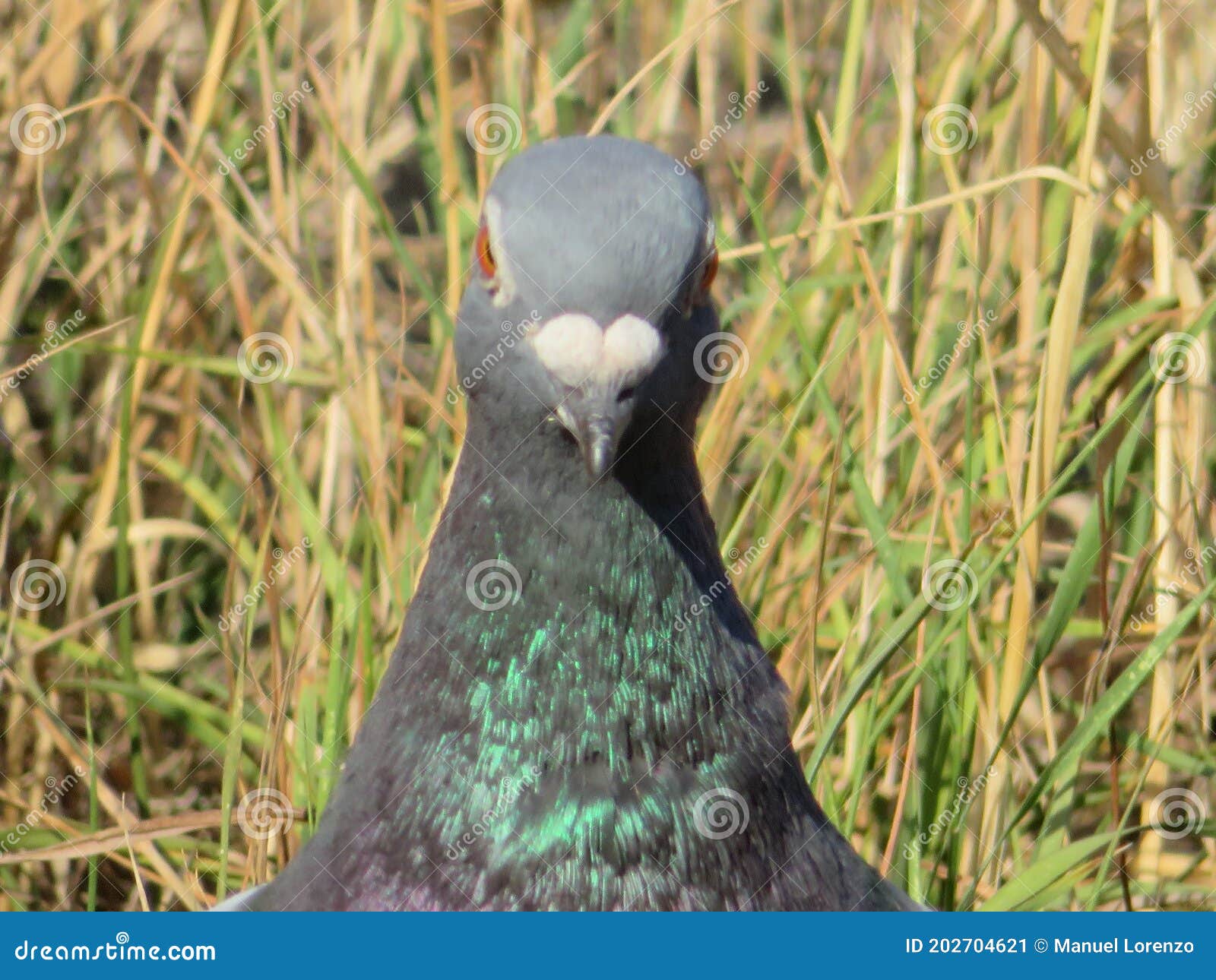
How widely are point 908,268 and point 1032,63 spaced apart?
54 cm

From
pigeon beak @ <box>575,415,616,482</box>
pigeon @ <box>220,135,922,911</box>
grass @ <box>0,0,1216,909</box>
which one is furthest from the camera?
grass @ <box>0,0,1216,909</box>

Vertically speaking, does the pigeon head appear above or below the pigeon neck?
above

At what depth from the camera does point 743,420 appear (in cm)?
362

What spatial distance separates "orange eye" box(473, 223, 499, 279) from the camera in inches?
92.4

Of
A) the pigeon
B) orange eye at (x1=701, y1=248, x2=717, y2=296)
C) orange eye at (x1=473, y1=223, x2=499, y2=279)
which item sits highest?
orange eye at (x1=473, y1=223, x2=499, y2=279)

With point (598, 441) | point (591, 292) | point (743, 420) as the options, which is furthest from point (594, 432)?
point (743, 420)

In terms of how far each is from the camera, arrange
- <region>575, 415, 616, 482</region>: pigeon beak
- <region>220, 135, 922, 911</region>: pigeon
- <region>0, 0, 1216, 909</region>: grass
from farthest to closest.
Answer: <region>0, 0, 1216, 909</region>: grass → <region>220, 135, 922, 911</region>: pigeon → <region>575, 415, 616, 482</region>: pigeon beak

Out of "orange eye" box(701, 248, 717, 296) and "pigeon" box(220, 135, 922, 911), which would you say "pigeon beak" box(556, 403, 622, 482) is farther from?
"orange eye" box(701, 248, 717, 296)

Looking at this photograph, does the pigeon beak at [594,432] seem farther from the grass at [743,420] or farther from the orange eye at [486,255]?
the grass at [743,420]

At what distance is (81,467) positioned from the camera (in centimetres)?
418

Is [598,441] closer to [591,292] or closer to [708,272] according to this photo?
[591,292]

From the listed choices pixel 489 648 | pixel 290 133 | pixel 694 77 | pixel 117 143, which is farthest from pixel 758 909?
pixel 694 77

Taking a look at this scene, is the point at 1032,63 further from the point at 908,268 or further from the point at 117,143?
the point at 117,143

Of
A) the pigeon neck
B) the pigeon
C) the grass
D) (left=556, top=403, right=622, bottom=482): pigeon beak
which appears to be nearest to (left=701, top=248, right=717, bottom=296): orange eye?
the pigeon
